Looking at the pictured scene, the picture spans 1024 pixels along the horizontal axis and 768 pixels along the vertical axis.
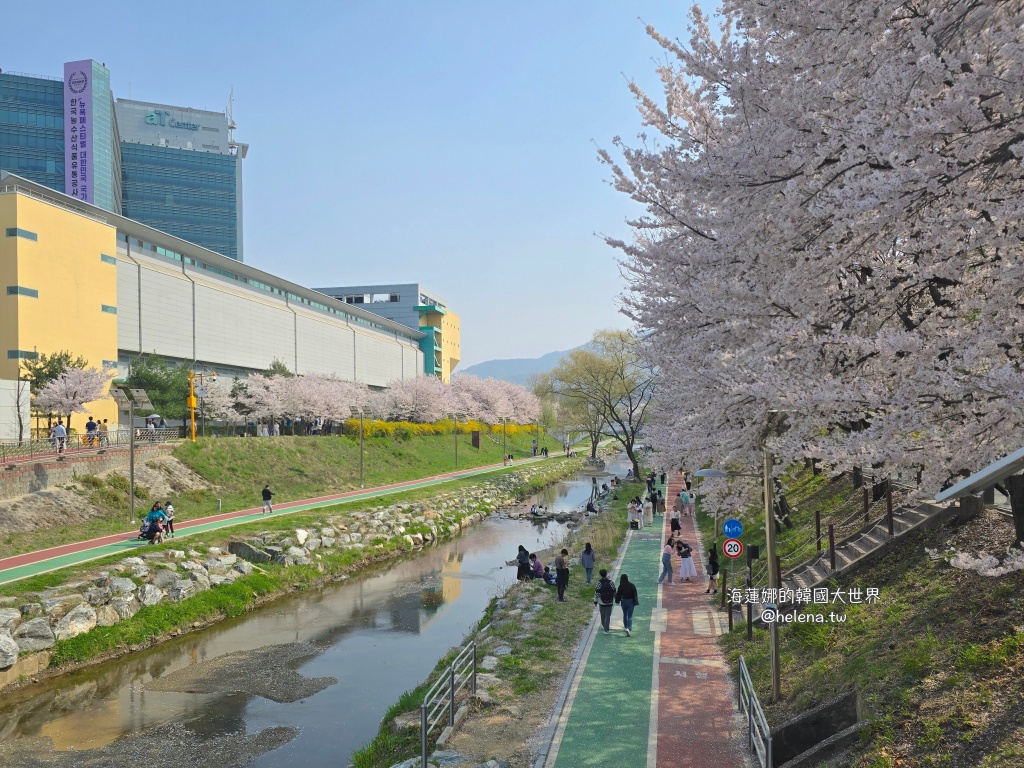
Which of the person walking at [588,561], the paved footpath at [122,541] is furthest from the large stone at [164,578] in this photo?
the person walking at [588,561]

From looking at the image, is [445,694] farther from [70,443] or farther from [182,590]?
[70,443]

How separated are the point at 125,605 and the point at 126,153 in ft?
341

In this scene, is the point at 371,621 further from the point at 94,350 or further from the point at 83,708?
the point at 94,350

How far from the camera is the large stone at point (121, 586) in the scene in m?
18.2

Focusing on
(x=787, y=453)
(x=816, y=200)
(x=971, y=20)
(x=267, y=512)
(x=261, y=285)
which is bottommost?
(x=267, y=512)

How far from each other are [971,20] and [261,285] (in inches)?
2778

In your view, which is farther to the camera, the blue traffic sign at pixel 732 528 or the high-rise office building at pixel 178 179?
the high-rise office building at pixel 178 179

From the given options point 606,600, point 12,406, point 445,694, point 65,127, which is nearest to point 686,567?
point 606,600

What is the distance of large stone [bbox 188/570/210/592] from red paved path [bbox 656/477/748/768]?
13614 millimetres

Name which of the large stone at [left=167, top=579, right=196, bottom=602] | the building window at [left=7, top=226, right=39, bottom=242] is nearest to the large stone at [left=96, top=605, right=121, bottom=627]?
the large stone at [left=167, top=579, right=196, bottom=602]

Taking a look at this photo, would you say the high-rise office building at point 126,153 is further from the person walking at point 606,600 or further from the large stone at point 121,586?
the person walking at point 606,600

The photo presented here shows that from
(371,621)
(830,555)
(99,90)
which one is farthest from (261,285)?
(830,555)

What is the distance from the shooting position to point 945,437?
6.11 meters

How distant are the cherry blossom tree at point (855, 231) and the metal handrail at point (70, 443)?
84.4 ft
